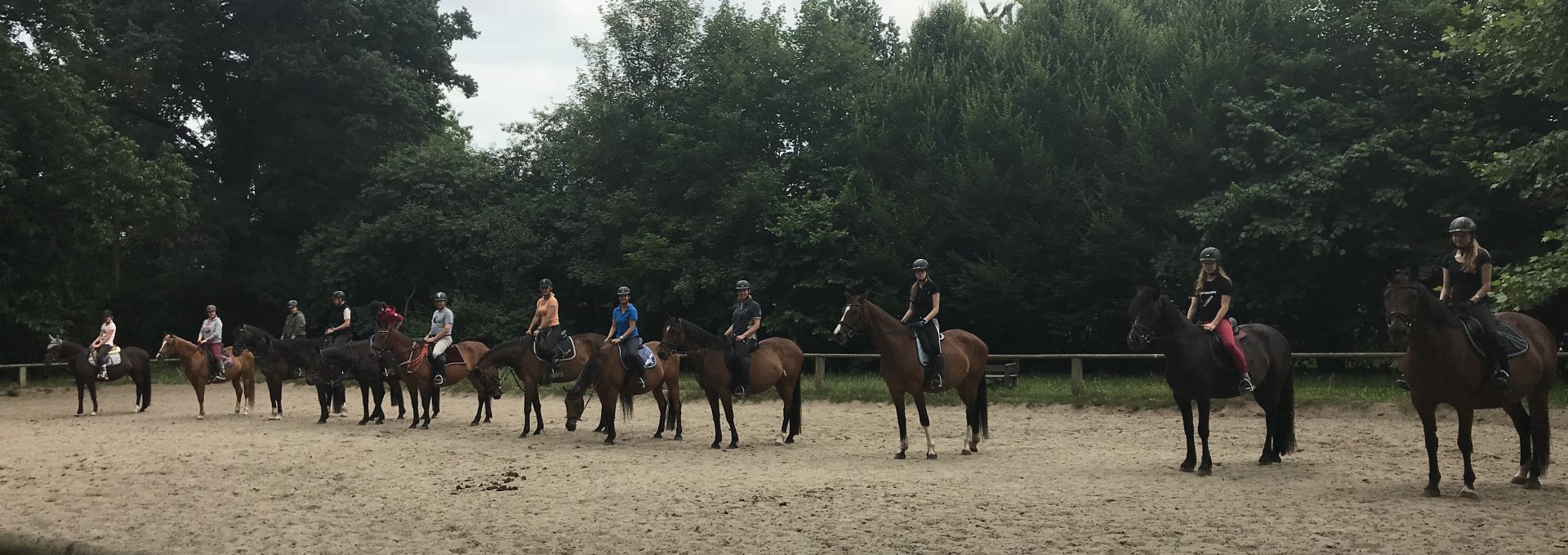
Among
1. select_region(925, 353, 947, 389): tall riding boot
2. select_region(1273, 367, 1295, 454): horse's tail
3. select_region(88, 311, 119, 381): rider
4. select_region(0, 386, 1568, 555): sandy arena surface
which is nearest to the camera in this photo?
select_region(0, 386, 1568, 555): sandy arena surface

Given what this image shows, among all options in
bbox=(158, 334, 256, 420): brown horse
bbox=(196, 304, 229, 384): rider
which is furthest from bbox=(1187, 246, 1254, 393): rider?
bbox=(196, 304, 229, 384): rider

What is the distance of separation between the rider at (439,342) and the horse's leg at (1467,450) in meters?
13.9

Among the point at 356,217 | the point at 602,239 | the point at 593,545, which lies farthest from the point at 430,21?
the point at 593,545

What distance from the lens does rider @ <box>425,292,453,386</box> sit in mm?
18500

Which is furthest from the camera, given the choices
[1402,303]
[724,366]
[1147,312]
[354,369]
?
[354,369]

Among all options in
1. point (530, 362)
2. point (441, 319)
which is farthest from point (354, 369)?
point (530, 362)

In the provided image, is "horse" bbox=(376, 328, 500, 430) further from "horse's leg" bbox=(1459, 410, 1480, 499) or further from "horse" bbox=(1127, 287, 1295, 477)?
"horse's leg" bbox=(1459, 410, 1480, 499)

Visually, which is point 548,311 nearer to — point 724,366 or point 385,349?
point 385,349

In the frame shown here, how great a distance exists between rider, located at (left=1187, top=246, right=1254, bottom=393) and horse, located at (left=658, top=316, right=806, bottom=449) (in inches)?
224

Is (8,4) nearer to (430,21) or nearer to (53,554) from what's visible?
(430,21)

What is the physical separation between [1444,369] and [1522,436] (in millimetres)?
1503

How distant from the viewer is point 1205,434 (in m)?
11.6

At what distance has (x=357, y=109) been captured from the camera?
39594mm

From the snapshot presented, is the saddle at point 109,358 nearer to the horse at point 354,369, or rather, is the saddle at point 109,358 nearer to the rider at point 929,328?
the horse at point 354,369
